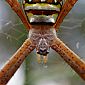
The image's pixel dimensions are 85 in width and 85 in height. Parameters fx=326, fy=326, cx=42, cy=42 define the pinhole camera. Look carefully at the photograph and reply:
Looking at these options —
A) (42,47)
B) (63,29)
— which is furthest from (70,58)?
(63,29)

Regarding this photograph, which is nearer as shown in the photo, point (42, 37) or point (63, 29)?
point (42, 37)

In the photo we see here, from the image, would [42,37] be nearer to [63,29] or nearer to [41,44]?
[41,44]

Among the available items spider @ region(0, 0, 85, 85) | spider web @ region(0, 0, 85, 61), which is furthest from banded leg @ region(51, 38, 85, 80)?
spider web @ region(0, 0, 85, 61)

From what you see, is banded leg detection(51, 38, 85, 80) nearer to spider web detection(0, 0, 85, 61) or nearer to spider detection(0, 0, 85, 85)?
spider detection(0, 0, 85, 85)

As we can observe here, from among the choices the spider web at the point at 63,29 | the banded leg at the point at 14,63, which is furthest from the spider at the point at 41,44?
the spider web at the point at 63,29

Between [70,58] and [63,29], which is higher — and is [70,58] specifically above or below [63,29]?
above

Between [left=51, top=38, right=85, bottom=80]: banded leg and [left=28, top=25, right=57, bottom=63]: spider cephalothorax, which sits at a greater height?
[left=28, top=25, right=57, bottom=63]: spider cephalothorax

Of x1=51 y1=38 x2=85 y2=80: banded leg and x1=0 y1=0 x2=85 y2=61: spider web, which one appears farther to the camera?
x1=0 y1=0 x2=85 y2=61: spider web
